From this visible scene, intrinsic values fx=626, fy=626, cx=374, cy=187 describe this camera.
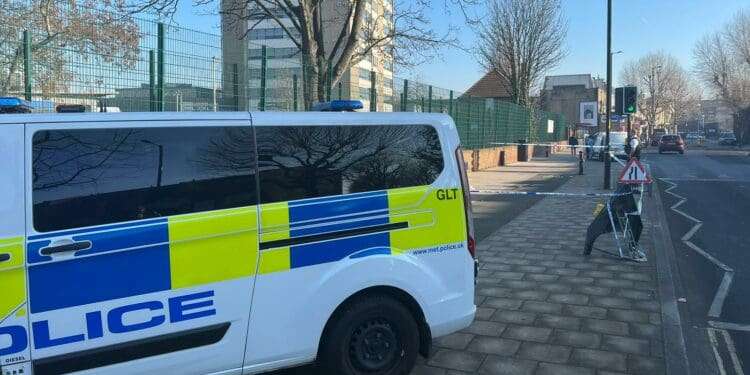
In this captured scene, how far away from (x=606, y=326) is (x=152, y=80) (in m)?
5.93

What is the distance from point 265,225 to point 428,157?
4.17 ft

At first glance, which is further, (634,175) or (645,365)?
(634,175)

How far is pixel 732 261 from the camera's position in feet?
25.9

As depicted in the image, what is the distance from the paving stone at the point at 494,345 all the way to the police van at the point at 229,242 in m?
0.53

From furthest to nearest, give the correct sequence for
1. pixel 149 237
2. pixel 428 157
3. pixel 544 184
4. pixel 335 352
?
pixel 544 184 → pixel 428 157 → pixel 335 352 → pixel 149 237

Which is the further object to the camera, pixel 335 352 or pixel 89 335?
pixel 335 352

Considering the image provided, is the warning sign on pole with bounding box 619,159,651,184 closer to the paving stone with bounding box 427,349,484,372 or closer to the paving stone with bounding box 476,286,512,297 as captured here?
the paving stone with bounding box 476,286,512,297

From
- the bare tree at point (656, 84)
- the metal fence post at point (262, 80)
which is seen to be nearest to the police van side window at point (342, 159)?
the metal fence post at point (262, 80)

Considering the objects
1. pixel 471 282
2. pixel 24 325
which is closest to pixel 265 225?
pixel 24 325

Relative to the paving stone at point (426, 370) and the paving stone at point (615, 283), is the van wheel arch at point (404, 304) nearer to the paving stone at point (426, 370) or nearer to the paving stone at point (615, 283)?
the paving stone at point (426, 370)

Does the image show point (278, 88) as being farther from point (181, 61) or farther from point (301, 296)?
point (301, 296)

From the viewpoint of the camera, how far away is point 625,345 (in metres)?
4.75

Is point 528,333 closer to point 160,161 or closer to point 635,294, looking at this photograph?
point 635,294

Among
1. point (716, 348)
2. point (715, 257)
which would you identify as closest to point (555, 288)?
point (716, 348)
